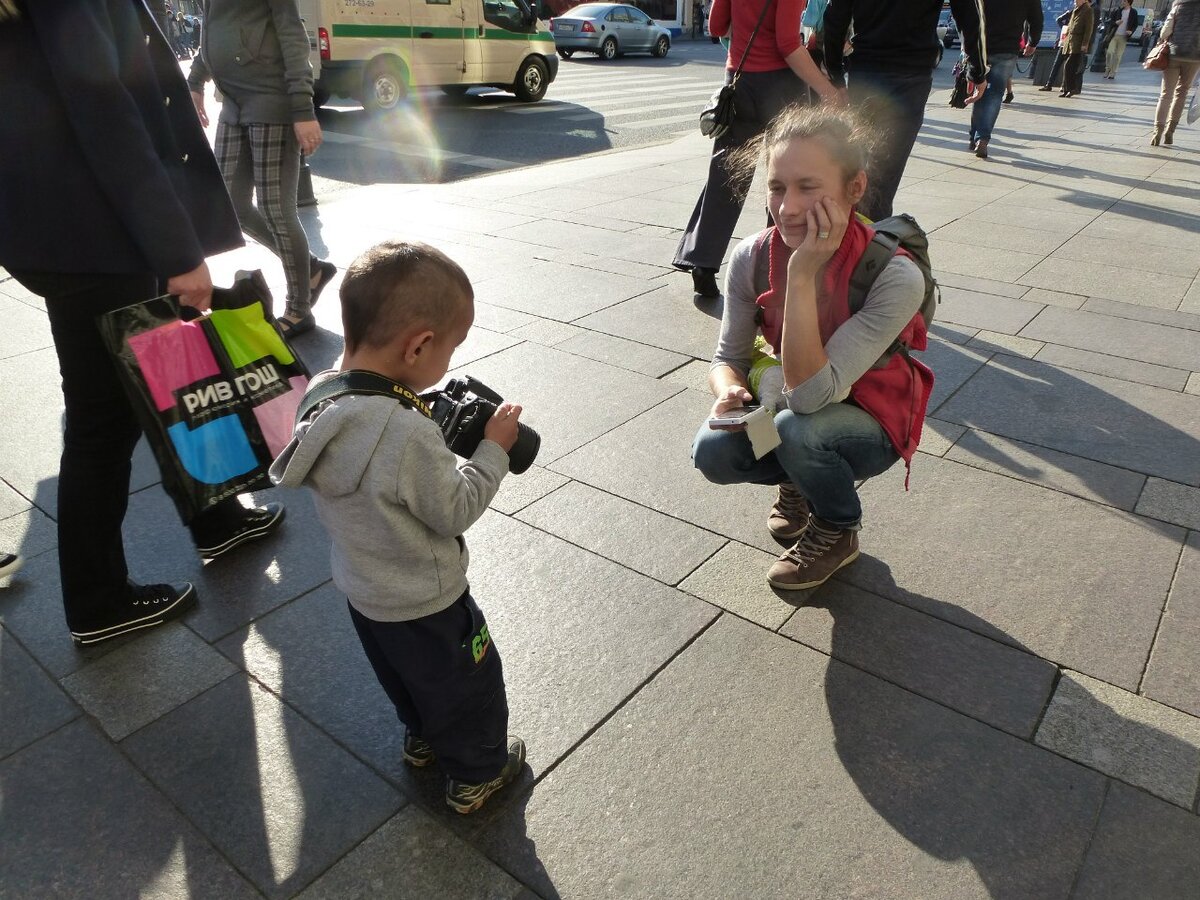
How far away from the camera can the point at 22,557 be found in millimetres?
2863

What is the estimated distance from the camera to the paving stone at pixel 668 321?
4582mm

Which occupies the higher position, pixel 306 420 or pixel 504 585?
pixel 306 420

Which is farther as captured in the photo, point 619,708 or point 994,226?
point 994,226

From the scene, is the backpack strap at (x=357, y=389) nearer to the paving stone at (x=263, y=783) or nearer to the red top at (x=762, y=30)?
the paving stone at (x=263, y=783)

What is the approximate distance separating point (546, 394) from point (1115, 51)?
23.9m

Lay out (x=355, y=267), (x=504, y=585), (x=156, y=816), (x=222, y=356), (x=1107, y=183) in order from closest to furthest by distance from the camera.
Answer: (x=355, y=267)
(x=156, y=816)
(x=222, y=356)
(x=504, y=585)
(x=1107, y=183)

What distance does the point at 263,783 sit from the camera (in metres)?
2.04

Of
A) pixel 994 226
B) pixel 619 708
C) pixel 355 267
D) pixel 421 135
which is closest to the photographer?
pixel 355 267

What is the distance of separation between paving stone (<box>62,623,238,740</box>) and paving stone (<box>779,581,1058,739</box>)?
5.10 ft

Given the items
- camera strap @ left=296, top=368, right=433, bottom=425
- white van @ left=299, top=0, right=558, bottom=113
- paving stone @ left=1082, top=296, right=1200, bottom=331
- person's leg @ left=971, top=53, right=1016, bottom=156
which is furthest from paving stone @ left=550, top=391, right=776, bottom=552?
white van @ left=299, top=0, right=558, bottom=113

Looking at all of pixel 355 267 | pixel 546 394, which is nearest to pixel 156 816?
pixel 355 267

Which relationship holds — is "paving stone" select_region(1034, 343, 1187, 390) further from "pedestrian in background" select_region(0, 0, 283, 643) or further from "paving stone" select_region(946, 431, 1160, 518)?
"pedestrian in background" select_region(0, 0, 283, 643)

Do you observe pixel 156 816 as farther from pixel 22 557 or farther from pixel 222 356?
pixel 22 557

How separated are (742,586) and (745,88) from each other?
3171 mm
